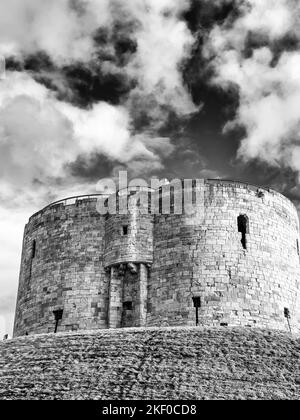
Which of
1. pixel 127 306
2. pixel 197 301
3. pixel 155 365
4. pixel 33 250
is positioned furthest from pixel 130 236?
pixel 155 365

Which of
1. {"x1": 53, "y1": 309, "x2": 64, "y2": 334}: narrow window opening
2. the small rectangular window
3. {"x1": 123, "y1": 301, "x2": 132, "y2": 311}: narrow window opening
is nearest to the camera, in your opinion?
the small rectangular window

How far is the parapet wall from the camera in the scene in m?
26.0

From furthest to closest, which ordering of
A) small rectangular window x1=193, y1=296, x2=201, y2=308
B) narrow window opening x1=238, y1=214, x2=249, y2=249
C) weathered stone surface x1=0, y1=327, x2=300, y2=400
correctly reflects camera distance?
narrow window opening x1=238, y1=214, x2=249, y2=249 → small rectangular window x1=193, y1=296, x2=201, y2=308 → weathered stone surface x1=0, y1=327, x2=300, y2=400

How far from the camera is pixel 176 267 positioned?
2650 cm

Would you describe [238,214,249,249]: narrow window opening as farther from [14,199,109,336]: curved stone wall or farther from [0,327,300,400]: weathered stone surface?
[0,327,300,400]: weathered stone surface

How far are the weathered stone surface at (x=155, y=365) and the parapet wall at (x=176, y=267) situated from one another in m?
5.46

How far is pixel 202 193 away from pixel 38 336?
9580 mm

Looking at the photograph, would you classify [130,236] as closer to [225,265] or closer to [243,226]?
[225,265]

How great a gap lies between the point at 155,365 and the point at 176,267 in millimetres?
8938

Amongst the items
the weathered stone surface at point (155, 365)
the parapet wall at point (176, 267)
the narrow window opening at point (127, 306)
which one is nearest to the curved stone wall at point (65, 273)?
the parapet wall at point (176, 267)

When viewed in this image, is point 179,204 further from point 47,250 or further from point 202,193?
point 47,250

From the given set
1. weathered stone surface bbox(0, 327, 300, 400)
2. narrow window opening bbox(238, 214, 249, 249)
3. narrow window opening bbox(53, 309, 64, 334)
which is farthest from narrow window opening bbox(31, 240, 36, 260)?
weathered stone surface bbox(0, 327, 300, 400)

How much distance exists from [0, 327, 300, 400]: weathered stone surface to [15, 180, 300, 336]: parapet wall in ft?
17.9
